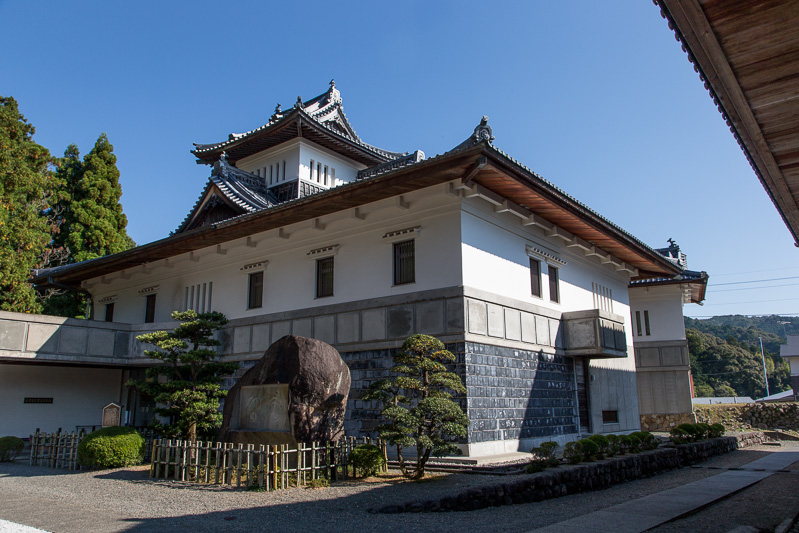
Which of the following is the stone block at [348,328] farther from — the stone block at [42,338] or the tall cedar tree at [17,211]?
the tall cedar tree at [17,211]

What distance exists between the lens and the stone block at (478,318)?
1413 cm

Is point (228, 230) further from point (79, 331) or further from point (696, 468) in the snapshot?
point (696, 468)

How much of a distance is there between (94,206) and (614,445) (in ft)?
92.3

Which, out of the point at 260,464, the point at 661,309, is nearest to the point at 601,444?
the point at 260,464

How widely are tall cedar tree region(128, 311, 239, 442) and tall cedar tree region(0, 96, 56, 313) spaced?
36.4 feet

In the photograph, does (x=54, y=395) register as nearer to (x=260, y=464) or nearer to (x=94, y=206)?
(x=94, y=206)

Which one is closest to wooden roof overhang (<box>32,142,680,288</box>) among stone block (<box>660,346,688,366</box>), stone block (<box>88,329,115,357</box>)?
stone block (<box>88,329,115,357</box>)

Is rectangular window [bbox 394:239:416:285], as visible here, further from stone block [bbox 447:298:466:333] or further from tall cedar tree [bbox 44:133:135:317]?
tall cedar tree [bbox 44:133:135:317]

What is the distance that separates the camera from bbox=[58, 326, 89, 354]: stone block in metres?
19.7

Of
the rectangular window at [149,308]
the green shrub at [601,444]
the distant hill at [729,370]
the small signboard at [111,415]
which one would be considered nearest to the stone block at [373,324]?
the green shrub at [601,444]

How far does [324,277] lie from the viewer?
57.5 ft

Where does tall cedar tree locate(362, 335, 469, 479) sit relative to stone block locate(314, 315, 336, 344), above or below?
below

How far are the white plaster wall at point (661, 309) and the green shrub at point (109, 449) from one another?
70.8 feet

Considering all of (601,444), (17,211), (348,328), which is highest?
(17,211)
